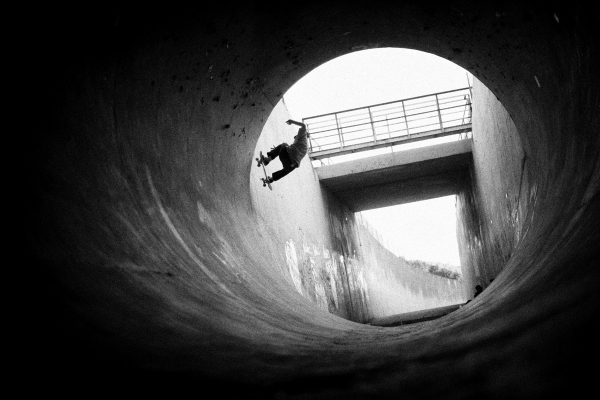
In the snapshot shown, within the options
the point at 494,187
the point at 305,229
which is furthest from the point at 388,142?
the point at 305,229

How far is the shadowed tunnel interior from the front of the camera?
5.67ft

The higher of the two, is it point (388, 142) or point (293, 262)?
point (388, 142)

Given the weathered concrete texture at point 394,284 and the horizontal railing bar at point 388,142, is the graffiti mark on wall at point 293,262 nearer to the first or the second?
the horizontal railing bar at point 388,142

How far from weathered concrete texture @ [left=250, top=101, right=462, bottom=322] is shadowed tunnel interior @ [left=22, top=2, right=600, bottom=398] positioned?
2.48 metres

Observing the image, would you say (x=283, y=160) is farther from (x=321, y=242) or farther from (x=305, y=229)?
(x=321, y=242)

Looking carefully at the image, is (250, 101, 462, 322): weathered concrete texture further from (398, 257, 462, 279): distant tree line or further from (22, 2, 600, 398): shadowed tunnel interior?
(398, 257, 462, 279): distant tree line

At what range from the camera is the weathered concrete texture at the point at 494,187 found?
20.7ft

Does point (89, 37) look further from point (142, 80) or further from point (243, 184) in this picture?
point (243, 184)

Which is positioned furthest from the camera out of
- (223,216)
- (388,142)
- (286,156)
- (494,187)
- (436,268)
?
(436,268)

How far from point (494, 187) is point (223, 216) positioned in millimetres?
5952

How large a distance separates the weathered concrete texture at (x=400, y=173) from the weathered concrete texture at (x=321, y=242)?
8.6 inches

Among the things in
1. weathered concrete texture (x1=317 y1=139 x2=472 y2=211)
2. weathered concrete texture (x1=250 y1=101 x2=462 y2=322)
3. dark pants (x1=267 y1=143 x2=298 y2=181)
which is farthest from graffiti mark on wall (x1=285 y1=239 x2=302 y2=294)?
weathered concrete texture (x1=317 y1=139 x2=472 y2=211)

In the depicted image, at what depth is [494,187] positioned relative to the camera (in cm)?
891

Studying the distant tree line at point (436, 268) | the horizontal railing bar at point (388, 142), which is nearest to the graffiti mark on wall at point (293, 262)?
the horizontal railing bar at point (388, 142)
